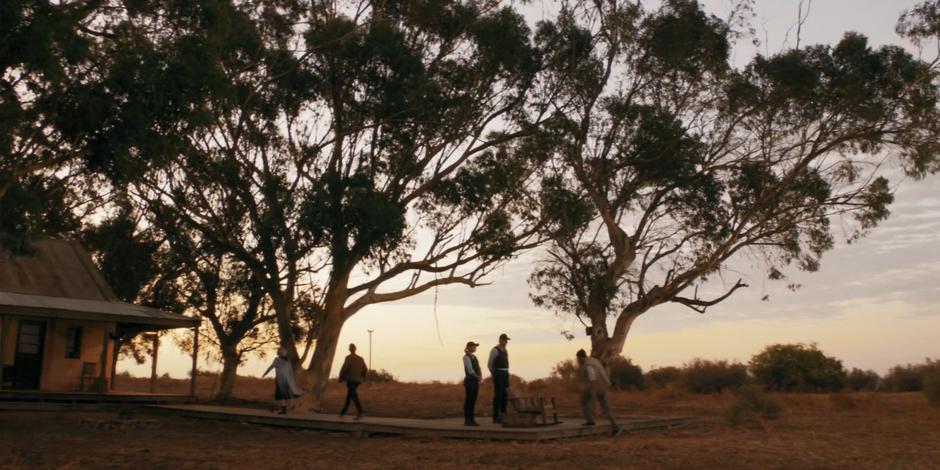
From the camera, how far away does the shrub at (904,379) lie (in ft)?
137

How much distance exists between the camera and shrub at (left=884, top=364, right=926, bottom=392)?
41656 mm

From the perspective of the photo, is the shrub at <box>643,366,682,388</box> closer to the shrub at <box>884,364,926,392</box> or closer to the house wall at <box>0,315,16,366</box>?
the shrub at <box>884,364,926,392</box>

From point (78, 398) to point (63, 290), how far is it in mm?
3410

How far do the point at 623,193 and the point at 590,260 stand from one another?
207 centimetres

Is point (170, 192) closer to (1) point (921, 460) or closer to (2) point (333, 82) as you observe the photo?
(2) point (333, 82)

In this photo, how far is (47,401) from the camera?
2280 centimetres

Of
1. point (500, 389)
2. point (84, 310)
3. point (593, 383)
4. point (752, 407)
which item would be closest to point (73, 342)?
point (84, 310)

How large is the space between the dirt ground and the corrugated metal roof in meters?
2.53

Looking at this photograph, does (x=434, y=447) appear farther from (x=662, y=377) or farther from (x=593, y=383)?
(x=662, y=377)

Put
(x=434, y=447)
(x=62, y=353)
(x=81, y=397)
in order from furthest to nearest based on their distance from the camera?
(x=62, y=353) → (x=81, y=397) → (x=434, y=447)

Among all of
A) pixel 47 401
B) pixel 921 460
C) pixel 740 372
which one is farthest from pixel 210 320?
pixel 740 372

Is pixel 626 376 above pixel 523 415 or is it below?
above

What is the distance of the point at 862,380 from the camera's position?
45.1 meters

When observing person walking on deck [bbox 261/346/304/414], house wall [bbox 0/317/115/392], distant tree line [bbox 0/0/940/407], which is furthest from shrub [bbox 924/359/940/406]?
house wall [bbox 0/317/115/392]
